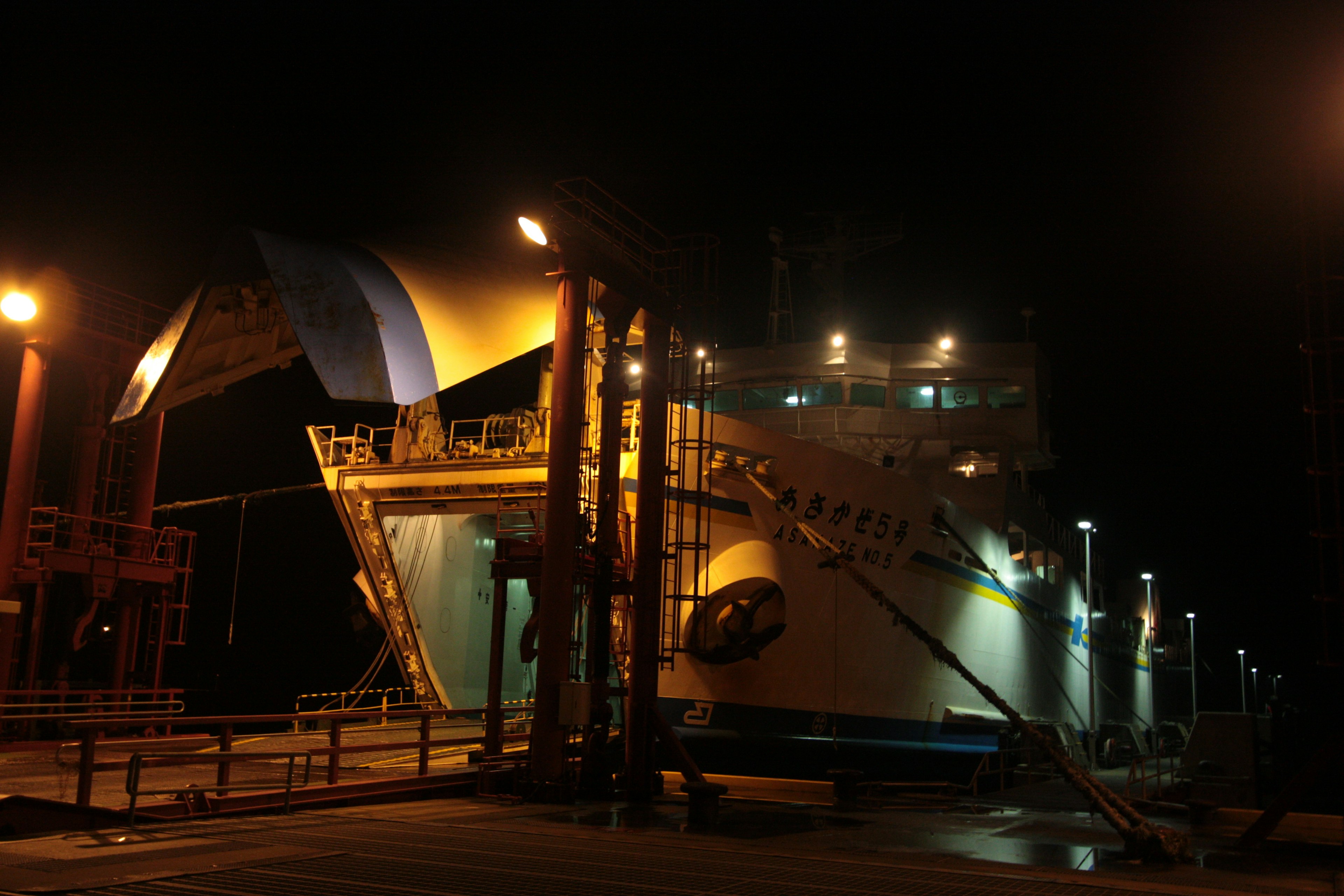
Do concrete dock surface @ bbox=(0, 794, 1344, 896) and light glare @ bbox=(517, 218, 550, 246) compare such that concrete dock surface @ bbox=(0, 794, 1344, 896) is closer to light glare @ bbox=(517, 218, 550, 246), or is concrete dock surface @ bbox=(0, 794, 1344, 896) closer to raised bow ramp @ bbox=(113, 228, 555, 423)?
raised bow ramp @ bbox=(113, 228, 555, 423)

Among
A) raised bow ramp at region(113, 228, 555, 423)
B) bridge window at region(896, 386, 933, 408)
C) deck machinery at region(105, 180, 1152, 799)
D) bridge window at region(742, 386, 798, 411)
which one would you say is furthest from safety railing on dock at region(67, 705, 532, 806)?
bridge window at region(896, 386, 933, 408)

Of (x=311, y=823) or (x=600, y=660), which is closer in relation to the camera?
(x=311, y=823)

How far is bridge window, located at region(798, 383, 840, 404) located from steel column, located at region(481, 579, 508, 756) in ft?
43.7

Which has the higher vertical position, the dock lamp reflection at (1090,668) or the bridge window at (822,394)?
the bridge window at (822,394)

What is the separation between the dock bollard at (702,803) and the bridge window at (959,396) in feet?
53.1

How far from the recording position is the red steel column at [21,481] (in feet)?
49.8

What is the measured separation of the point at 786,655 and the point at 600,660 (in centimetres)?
460

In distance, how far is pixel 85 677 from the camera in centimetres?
2738

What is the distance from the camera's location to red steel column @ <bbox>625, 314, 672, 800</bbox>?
38.4 feet

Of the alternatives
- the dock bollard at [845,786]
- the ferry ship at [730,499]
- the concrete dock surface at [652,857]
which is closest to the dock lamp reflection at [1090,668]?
the ferry ship at [730,499]

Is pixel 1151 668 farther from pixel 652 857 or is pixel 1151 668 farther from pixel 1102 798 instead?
pixel 652 857

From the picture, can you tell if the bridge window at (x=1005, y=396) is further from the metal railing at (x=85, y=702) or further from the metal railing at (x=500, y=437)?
the metal railing at (x=85, y=702)

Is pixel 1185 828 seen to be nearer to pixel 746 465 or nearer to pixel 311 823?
pixel 746 465

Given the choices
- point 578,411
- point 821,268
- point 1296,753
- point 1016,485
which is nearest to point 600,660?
point 578,411
